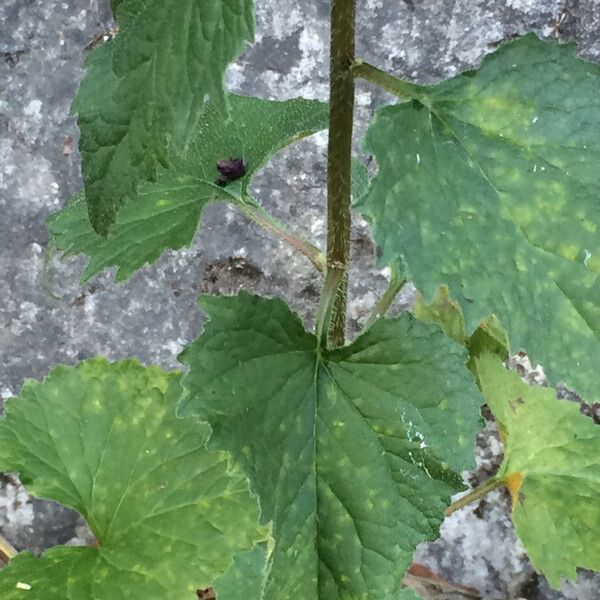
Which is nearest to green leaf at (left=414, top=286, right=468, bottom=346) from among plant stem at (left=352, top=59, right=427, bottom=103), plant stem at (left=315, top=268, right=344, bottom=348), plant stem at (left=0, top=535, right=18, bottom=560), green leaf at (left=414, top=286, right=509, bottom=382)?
green leaf at (left=414, top=286, right=509, bottom=382)

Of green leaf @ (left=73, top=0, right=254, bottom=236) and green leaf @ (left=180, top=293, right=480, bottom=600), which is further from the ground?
green leaf @ (left=73, top=0, right=254, bottom=236)

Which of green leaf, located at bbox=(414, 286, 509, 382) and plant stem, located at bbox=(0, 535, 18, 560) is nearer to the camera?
green leaf, located at bbox=(414, 286, 509, 382)

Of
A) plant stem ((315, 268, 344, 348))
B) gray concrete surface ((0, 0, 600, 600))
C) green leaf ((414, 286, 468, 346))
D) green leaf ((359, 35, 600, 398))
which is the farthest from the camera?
gray concrete surface ((0, 0, 600, 600))

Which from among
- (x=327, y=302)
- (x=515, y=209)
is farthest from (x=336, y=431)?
(x=515, y=209)

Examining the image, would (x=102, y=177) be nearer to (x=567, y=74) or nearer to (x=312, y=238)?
(x=567, y=74)

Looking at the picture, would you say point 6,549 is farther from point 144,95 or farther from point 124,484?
point 144,95

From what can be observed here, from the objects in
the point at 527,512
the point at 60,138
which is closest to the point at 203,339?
the point at 527,512

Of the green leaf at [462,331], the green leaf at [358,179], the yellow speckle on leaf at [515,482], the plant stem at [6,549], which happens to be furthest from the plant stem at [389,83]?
the plant stem at [6,549]

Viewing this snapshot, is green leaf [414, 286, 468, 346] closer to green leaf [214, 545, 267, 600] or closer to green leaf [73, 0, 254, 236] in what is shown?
green leaf [214, 545, 267, 600]
